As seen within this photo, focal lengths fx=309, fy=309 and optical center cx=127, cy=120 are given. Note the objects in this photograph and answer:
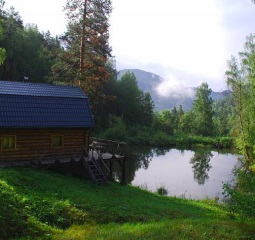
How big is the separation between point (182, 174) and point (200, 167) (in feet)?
19.8

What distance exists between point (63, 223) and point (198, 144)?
2198 inches

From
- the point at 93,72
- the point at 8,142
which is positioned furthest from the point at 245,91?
the point at 8,142

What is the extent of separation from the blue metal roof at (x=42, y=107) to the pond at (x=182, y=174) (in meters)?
8.57

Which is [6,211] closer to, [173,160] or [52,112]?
[52,112]

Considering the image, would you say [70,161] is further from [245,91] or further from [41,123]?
[245,91]

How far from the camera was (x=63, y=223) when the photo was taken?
11266 mm

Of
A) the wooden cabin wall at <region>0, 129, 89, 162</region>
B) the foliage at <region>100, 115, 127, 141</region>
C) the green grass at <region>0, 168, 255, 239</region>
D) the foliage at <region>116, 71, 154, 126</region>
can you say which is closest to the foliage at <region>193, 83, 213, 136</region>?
the foliage at <region>116, 71, 154, 126</region>

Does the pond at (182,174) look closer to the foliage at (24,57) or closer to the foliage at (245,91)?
the foliage at (245,91)

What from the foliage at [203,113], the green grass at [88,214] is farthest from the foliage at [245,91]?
the foliage at [203,113]

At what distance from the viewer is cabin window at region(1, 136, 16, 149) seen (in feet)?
61.4

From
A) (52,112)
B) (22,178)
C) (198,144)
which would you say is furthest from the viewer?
(198,144)

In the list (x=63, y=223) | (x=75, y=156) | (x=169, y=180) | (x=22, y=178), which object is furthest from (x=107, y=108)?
(x=63, y=223)

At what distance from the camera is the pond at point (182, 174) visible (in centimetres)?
2647

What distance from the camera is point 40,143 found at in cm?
2000
